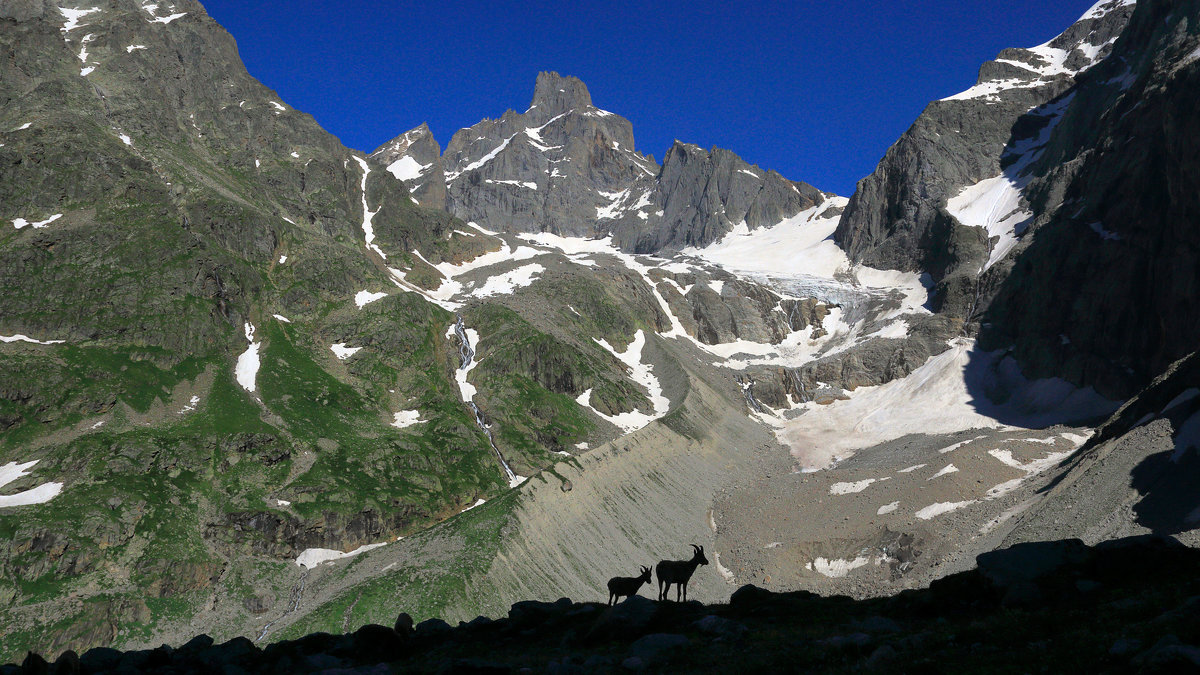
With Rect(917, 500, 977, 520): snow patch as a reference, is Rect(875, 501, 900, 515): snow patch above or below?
above

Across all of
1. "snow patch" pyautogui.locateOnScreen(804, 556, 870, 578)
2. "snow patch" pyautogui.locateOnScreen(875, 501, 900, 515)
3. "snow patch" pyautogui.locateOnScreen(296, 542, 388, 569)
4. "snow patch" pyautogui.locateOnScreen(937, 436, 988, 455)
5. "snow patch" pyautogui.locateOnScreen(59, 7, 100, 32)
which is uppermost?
"snow patch" pyautogui.locateOnScreen(59, 7, 100, 32)

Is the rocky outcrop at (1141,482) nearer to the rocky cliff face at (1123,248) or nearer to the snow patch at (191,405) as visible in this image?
the rocky cliff face at (1123,248)

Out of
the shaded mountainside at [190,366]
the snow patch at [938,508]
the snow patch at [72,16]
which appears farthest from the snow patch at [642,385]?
the snow patch at [72,16]

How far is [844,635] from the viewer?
55.2 ft

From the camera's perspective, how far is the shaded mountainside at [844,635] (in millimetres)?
12633

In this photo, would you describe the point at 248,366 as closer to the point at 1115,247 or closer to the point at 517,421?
the point at 517,421

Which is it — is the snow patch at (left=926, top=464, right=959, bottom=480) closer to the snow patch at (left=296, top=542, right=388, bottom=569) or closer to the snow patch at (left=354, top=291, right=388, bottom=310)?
the snow patch at (left=296, top=542, right=388, bottom=569)

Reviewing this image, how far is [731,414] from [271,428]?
90566 mm

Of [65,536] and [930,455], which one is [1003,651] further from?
[930,455]

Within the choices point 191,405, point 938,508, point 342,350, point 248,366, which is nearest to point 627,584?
point 938,508

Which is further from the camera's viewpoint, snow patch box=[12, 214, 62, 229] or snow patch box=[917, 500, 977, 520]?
snow patch box=[12, 214, 62, 229]

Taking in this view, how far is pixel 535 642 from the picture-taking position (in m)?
23.0

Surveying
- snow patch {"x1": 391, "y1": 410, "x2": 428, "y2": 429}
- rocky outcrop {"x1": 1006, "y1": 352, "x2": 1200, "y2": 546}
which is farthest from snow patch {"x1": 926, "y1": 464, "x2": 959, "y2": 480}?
snow patch {"x1": 391, "y1": 410, "x2": 428, "y2": 429}

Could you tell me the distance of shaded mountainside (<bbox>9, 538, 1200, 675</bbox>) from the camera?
1263 centimetres
